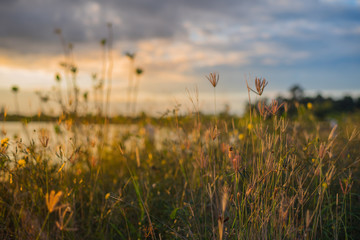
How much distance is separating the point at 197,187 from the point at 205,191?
260 mm

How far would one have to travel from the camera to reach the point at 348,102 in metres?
10.4

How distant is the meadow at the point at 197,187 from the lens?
1.35 metres

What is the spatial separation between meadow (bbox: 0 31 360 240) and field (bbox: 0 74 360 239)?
1 cm

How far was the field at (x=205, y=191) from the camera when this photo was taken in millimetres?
1357

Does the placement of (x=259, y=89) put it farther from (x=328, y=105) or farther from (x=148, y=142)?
(x=328, y=105)

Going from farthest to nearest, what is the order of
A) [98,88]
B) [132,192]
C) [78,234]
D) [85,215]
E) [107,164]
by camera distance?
1. [107,164]
2. [98,88]
3. [132,192]
4. [85,215]
5. [78,234]

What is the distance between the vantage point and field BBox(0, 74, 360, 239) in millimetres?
1357

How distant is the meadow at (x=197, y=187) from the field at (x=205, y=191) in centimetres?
1

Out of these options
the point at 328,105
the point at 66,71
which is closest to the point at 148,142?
the point at 66,71

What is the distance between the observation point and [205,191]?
6.07 feet

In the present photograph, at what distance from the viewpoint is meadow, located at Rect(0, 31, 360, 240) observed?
135 cm

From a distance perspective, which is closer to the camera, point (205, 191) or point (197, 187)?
point (205, 191)

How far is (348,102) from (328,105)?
0.92m

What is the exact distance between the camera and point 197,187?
2.11 meters
